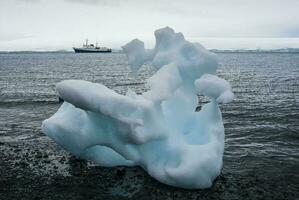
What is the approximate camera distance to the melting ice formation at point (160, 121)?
483 inches

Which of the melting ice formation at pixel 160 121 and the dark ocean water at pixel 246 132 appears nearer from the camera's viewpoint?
the melting ice formation at pixel 160 121

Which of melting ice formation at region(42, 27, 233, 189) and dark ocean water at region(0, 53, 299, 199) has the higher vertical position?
melting ice formation at region(42, 27, 233, 189)

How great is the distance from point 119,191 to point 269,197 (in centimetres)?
450

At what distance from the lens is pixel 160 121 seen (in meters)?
13.4

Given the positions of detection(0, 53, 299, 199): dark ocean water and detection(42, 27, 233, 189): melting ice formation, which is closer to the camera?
detection(42, 27, 233, 189): melting ice formation

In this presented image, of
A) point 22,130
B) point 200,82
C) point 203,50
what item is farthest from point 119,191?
point 22,130

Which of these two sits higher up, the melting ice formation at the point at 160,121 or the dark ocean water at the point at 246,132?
the melting ice formation at the point at 160,121

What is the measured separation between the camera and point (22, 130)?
22.1 meters

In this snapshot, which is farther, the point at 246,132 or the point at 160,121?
the point at 246,132

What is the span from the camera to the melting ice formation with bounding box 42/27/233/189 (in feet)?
40.2

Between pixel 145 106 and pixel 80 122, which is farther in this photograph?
pixel 80 122

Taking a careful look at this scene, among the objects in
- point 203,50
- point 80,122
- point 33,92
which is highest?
point 203,50

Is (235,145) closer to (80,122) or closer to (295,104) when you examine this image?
(80,122)

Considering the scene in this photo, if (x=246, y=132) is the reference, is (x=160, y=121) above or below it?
above
